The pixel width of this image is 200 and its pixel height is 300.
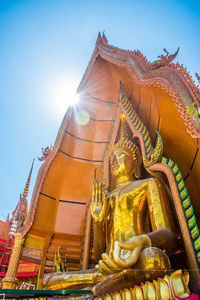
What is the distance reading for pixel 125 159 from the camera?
3178mm

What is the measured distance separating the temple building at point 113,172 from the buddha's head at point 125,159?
27 mm

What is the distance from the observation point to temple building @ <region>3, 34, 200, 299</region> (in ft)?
6.27

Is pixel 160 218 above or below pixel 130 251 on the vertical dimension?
above

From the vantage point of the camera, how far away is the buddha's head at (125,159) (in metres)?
3.14

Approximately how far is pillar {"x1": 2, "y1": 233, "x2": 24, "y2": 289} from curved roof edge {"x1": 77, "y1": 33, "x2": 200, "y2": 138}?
3.23 metres

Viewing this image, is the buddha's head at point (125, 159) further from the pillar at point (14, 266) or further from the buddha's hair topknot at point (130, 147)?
the pillar at point (14, 266)

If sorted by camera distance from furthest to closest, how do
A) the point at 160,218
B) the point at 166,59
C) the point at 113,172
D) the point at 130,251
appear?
1. the point at 113,172
2. the point at 166,59
3. the point at 160,218
4. the point at 130,251

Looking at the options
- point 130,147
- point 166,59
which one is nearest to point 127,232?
point 130,147

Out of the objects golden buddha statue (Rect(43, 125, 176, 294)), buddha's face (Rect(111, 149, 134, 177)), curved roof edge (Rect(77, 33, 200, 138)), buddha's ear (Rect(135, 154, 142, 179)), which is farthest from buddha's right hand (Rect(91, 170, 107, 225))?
curved roof edge (Rect(77, 33, 200, 138))

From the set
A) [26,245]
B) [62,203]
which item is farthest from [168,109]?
[26,245]

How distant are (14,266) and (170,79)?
3.55 m

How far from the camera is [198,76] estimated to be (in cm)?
177

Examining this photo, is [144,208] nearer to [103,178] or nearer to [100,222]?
[100,222]

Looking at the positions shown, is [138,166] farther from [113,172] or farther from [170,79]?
[170,79]
